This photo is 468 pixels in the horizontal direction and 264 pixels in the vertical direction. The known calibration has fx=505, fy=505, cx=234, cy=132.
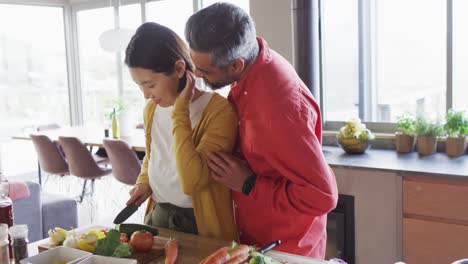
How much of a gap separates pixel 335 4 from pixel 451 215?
6.78 ft

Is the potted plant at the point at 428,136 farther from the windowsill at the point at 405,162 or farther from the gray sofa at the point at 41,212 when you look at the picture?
the gray sofa at the point at 41,212

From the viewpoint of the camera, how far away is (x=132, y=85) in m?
6.58

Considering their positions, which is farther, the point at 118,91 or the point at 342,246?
the point at 118,91

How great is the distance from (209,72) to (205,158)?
25 centimetres

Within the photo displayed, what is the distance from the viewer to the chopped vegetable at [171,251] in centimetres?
134

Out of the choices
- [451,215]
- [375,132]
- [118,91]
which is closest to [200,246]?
[451,215]

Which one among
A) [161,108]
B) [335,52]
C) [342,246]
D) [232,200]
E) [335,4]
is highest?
[335,4]

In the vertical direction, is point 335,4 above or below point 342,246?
above

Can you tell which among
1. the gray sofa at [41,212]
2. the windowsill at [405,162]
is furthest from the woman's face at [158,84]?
the gray sofa at [41,212]

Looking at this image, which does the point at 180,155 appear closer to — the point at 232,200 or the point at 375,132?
the point at 232,200

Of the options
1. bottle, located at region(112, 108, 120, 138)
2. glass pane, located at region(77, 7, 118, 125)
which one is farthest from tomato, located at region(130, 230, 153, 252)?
glass pane, located at region(77, 7, 118, 125)

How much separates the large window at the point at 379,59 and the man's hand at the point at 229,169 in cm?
262

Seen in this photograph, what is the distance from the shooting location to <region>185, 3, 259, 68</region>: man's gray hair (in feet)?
4.25

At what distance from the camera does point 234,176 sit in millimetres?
1377
